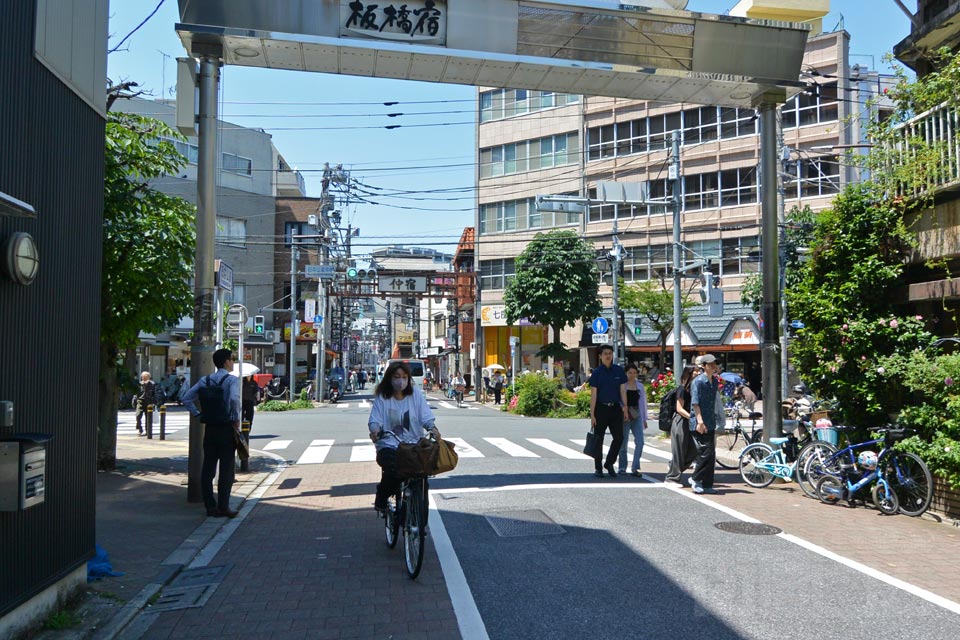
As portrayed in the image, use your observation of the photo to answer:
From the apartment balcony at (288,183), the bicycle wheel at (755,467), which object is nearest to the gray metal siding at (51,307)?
the bicycle wheel at (755,467)

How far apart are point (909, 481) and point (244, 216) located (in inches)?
1740

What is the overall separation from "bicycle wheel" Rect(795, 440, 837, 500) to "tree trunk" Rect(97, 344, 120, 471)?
10169 mm

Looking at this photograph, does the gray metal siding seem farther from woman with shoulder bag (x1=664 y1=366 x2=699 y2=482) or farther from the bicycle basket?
the bicycle basket

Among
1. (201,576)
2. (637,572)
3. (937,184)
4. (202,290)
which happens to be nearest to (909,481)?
(937,184)

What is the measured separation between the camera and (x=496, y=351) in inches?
1972

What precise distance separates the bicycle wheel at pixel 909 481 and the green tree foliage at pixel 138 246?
995 centimetres

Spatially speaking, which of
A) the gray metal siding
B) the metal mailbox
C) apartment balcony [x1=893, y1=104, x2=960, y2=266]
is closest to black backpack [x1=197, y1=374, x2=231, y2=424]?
the gray metal siding

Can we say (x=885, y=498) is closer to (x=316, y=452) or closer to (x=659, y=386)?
(x=316, y=452)

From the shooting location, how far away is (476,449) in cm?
1586

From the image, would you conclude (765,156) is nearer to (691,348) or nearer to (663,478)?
(663,478)

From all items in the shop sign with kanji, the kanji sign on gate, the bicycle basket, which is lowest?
the bicycle basket

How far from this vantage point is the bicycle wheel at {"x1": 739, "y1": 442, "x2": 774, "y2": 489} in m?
10.8

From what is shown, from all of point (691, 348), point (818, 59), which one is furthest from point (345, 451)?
point (818, 59)

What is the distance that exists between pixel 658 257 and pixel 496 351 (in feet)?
45.5
